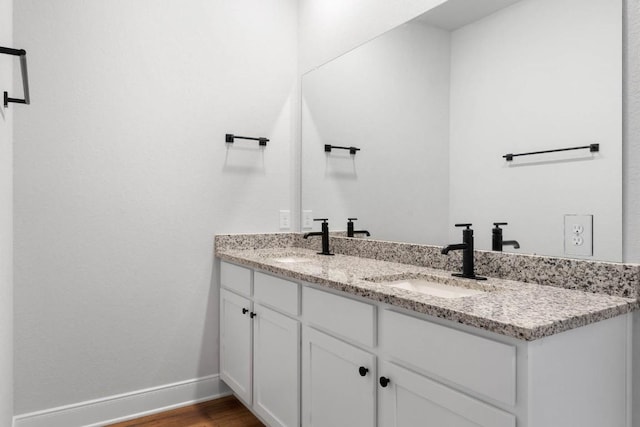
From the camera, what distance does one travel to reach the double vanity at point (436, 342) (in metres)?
0.96

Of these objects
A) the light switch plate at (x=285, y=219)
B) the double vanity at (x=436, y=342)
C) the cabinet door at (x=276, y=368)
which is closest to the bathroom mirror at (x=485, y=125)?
the double vanity at (x=436, y=342)

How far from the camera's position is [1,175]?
4.63 feet

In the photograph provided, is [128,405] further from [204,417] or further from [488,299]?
[488,299]

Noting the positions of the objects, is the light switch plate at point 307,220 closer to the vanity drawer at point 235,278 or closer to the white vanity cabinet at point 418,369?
the vanity drawer at point 235,278

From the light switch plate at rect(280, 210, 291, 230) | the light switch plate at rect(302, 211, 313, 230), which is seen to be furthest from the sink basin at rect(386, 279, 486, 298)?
the light switch plate at rect(280, 210, 291, 230)

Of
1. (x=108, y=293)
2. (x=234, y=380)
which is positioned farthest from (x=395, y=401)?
(x=108, y=293)

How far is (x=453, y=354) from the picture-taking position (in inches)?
42.0

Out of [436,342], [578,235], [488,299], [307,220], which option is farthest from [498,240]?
[307,220]

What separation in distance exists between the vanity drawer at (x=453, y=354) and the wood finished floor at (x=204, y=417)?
4.27 ft

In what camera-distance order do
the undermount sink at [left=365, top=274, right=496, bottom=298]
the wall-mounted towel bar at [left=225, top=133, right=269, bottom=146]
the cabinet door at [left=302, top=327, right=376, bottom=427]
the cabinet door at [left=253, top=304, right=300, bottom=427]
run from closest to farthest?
the cabinet door at [left=302, top=327, right=376, bottom=427], the undermount sink at [left=365, top=274, right=496, bottom=298], the cabinet door at [left=253, top=304, right=300, bottom=427], the wall-mounted towel bar at [left=225, top=133, right=269, bottom=146]

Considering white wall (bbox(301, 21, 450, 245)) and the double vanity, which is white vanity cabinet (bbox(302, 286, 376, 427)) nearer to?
the double vanity

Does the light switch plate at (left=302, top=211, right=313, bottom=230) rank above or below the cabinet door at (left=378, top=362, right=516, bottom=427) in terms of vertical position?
above

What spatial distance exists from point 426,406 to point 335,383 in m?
0.44

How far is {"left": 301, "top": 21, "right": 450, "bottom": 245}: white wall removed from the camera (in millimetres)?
1842
